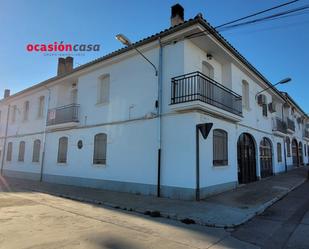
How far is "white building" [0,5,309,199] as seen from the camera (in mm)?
9711

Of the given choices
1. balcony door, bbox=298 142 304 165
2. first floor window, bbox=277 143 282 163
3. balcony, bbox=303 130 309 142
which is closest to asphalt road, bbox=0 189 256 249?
first floor window, bbox=277 143 282 163

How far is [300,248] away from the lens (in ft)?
15.6

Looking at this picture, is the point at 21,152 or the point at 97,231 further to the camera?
the point at 21,152

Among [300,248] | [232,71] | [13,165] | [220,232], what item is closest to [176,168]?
[220,232]

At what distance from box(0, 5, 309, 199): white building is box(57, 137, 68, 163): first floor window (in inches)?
2.4

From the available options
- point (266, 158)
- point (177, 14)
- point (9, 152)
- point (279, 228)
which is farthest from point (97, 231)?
point (9, 152)

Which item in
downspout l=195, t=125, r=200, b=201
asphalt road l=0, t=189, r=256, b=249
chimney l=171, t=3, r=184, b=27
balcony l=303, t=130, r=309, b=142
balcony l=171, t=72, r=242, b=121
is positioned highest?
chimney l=171, t=3, r=184, b=27

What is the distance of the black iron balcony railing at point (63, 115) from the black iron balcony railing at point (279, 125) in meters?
14.1

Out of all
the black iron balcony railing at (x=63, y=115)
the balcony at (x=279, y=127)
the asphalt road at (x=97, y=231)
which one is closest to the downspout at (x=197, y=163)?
the asphalt road at (x=97, y=231)

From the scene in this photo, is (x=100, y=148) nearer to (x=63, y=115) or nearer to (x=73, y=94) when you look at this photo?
(x=63, y=115)

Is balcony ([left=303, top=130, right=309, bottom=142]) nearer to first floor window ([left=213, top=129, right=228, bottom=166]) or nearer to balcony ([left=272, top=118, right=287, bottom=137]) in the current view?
balcony ([left=272, top=118, right=287, bottom=137])

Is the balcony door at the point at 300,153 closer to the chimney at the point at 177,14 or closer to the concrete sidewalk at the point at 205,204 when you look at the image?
the concrete sidewalk at the point at 205,204

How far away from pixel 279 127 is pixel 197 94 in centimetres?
1330

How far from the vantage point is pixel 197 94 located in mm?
9312
